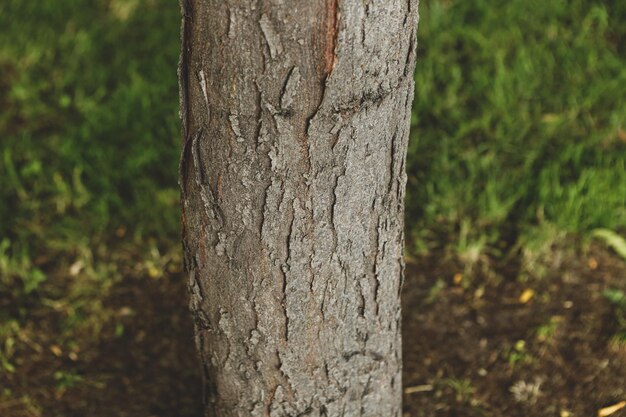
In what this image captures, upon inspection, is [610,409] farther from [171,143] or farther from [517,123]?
[171,143]

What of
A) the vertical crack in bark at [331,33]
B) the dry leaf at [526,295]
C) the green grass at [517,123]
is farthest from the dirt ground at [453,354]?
the vertical crack in bark at [331,33]

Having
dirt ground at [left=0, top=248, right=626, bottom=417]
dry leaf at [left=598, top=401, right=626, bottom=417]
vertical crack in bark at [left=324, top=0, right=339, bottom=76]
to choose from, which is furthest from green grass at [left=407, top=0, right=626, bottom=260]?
vertical crack in bark at [left=324, top=0, right=339, bottom=76]

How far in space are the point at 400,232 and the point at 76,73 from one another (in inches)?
94.0

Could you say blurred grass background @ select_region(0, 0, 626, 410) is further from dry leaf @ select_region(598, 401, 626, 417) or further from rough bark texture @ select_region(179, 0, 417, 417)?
rough bark texture @ select_region(179, 0, 417, 417)

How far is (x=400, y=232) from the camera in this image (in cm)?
200

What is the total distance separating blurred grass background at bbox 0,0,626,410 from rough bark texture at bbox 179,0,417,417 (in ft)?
2.91

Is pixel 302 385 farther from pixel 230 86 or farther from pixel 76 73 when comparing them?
pixel 76 73

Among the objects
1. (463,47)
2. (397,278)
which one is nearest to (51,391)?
(397,278)

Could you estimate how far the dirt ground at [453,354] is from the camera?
8.32 feet

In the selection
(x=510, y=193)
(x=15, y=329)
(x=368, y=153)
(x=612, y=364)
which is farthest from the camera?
(x=510, y=193)

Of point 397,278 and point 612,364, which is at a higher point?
point 397,278

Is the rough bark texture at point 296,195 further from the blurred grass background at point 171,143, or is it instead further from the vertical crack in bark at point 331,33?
the blurred grass background at point 171,143

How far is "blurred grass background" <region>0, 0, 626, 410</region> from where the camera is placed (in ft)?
9.80

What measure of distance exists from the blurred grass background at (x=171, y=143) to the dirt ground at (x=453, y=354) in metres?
0.07
